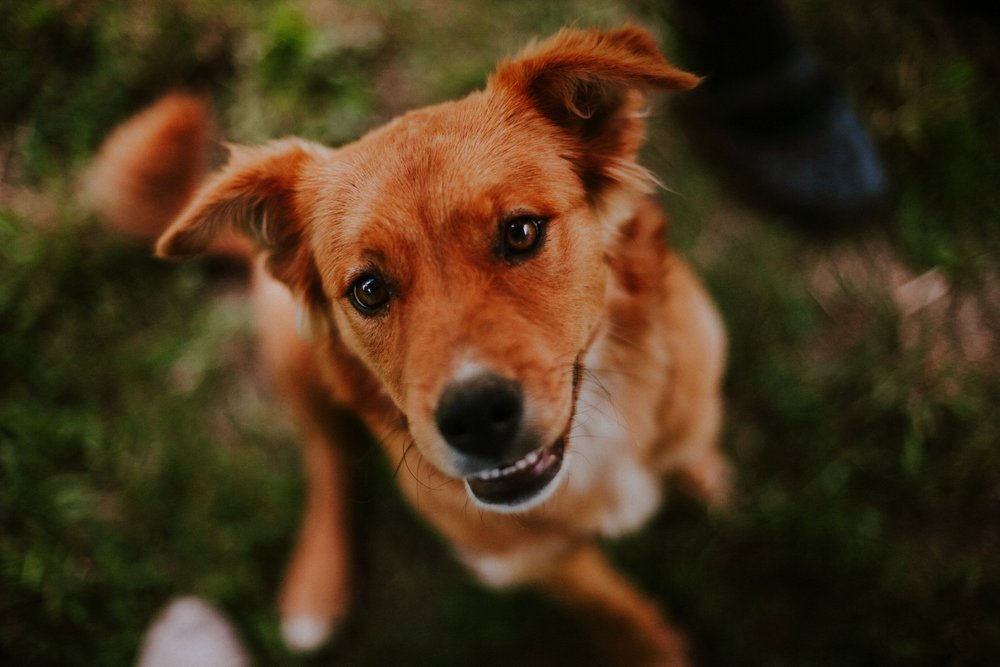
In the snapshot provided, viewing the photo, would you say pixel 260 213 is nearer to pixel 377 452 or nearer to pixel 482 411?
pixel 482 411

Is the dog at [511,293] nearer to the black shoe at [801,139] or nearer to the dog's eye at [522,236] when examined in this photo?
the dog's eye at [522,236]

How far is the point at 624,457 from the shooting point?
7.55ft

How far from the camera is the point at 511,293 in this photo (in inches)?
66.9

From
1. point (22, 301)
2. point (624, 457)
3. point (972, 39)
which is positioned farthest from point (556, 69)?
point (22, 301)

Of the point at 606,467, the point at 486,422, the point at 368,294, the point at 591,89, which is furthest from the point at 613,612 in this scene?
the point at 591,89

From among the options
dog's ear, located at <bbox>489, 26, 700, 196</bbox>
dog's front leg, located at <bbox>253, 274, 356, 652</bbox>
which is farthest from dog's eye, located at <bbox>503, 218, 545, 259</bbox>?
dog's front leg, located at <bbox>253, 274, 356, 652</bbox>

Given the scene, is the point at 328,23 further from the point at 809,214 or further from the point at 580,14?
the point at 809,214

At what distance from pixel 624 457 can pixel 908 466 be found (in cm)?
139

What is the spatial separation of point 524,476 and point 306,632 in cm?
185

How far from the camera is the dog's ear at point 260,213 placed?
6.28 ft

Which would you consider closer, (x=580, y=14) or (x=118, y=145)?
(x=118, y=145)

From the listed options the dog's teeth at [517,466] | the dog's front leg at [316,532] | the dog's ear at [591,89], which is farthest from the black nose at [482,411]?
the dog's front leg at [316,532]

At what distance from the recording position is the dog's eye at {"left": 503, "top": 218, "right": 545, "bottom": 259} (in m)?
1.74

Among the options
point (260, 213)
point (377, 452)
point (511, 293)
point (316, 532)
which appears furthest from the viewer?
point (377, 452)
